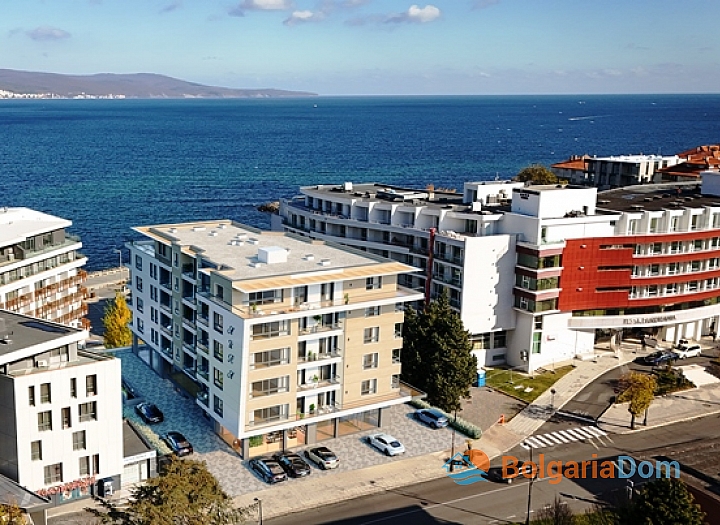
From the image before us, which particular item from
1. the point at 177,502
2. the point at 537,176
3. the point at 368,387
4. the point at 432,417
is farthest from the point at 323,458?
the point at 537,176

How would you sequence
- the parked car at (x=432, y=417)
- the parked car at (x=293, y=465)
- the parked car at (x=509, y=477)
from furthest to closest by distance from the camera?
the parked car at (x=432, y=417)
the parked car at (x=509, y=477)
the parked car at (x=293, y=465)

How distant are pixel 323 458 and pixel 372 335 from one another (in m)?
10.4

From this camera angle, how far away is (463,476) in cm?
5544

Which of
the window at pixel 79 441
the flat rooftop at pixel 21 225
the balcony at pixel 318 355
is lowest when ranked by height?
the window at pixel 79 441

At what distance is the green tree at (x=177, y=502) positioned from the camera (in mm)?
35156

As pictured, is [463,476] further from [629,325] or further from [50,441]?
[629,325]

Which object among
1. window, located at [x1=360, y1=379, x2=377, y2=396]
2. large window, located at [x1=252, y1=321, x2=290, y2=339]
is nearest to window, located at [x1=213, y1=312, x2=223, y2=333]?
large window, located at [x1=252, y1=321, x2=290, y2=339]

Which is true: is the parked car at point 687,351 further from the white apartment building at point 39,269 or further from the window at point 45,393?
the window at point 45,393

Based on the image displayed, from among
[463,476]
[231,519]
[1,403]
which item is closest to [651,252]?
[463,476]

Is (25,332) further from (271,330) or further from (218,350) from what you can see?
(271,330)

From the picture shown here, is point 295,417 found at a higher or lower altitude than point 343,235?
lower

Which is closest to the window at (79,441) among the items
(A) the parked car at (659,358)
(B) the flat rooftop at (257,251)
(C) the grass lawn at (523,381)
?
(B) the flat rooftop at (257,251)

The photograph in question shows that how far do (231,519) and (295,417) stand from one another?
19.2 meters

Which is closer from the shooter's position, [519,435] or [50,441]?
[50,441]
